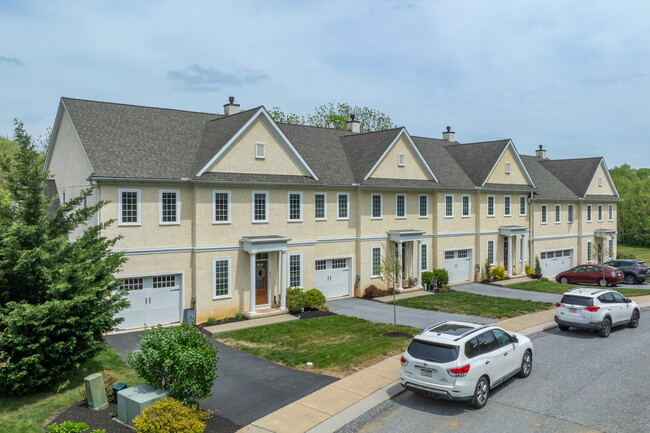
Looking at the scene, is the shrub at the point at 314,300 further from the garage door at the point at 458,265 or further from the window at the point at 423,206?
the garage door at the point at 458,265

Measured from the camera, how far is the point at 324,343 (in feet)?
63.4

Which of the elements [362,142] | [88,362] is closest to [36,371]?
[88,362]

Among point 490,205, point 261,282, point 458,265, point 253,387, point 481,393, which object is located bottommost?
point 253,387

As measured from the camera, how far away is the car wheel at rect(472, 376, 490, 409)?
42.1 feet

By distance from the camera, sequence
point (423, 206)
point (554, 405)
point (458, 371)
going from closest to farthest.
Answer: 1. point (458, 371)
2. point (554, 405)
3. point (423, 206)

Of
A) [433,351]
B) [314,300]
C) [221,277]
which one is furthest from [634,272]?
[433,351]

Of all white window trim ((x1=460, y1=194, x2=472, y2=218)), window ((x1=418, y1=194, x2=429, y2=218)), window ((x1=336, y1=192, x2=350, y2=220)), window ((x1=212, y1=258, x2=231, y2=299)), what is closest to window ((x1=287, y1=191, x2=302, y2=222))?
window ((x1=336, y1=192, x2=350, y2=220))

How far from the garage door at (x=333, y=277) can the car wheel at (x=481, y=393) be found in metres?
16.1

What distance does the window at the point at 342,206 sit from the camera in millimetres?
29128

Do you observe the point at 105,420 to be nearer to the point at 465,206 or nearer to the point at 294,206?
the point at 294,206

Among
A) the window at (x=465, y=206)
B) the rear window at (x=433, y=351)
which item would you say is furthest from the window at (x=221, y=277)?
the window at (x=465, y=206)

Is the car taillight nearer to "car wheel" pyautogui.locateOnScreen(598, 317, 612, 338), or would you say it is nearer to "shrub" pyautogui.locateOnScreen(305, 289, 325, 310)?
"car wheel" pyautogui.locateOnScreen(598, 317, 612, 338)

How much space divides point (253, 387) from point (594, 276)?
3051 cm

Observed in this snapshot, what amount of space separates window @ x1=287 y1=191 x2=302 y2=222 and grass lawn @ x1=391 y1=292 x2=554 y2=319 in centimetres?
763
